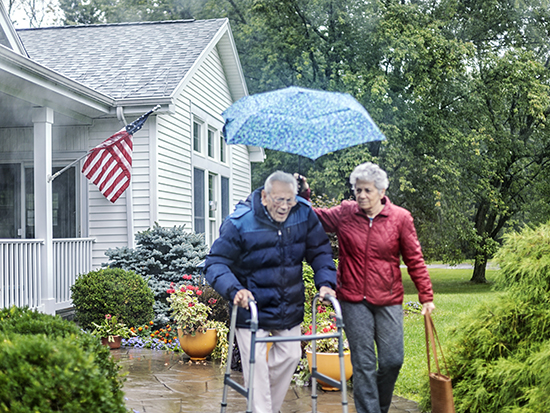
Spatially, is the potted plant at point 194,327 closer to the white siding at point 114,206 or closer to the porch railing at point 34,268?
the porch railing at point 34,268

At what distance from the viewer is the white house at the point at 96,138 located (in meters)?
8.23

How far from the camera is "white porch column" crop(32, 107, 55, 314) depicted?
8.29 m

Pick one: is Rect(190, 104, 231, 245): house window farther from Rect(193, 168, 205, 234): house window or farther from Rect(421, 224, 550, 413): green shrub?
Rect(421, 224, 550, 413): green shrub

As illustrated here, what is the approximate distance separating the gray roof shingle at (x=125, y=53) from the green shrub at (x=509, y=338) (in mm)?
6962

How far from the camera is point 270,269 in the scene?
374 centimetres

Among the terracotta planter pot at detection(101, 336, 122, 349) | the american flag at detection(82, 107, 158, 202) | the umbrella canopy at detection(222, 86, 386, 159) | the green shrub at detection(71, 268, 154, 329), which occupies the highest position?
the american flag at detection(82, 107, 158, 202)

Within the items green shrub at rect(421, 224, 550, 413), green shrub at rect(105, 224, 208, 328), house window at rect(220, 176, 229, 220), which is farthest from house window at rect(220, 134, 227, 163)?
green shrub at rect(421, 224, 550, 413)

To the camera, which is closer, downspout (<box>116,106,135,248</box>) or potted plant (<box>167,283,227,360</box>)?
potted plant (<box>167,283,227,360</box>)

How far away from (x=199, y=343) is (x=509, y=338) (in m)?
3.70

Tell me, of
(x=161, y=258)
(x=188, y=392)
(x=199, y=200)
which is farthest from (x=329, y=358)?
(x=199, y=200)

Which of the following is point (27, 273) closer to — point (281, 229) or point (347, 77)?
point (281, 229)

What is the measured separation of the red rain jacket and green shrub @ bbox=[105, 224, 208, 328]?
558cm

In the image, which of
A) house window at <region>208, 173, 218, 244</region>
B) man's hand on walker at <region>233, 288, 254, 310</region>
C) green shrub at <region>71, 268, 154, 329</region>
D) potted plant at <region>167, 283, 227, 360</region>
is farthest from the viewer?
house window at <region>208, 173, 218, 244</region>

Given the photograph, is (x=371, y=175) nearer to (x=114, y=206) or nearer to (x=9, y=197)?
(x=114, y=206)
